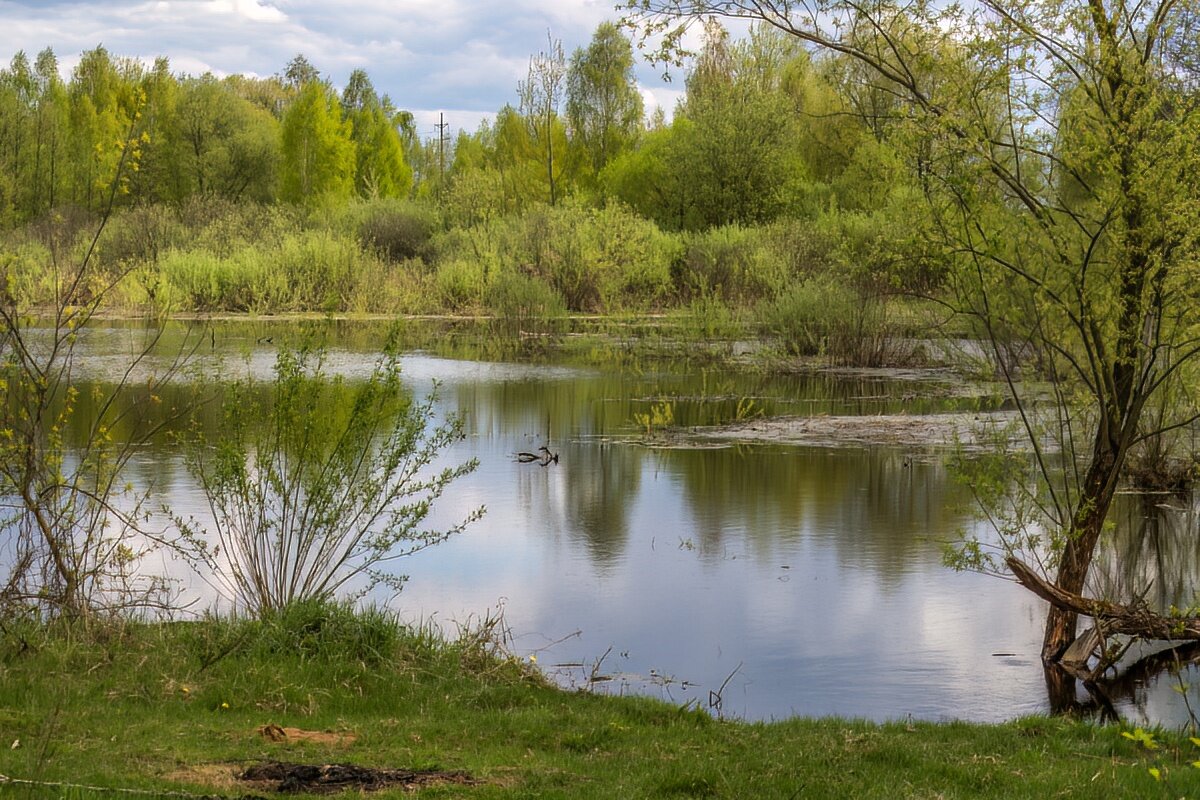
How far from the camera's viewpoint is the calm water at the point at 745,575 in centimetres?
829

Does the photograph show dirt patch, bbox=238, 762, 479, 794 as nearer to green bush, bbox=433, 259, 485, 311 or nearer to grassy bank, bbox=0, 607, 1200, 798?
grassy bank, bbox=0, 607, 1200, 798

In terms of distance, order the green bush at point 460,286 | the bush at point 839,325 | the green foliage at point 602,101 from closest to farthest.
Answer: the bush at point 839,325, the green bush at point 460,286, the green foliage at point 602,101

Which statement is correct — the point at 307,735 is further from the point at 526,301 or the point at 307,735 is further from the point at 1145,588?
the point at 526,301

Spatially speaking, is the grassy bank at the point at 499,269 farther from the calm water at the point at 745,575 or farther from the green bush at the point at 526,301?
the calm water at the point at 745,575

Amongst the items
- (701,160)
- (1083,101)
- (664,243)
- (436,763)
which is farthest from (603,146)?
(436,763)

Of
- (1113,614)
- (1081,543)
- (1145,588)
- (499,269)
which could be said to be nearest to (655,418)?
(1145,588)

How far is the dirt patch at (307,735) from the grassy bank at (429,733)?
0.07ft

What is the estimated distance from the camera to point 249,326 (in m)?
32.6

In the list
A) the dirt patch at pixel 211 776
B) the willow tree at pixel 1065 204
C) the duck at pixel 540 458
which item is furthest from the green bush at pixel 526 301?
the dirt patch at pixel 211 776

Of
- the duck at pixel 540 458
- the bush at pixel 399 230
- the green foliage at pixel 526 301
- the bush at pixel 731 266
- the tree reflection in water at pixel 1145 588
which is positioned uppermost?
the bush at pixel 399 230

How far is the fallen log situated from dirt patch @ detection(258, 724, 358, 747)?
454 cm

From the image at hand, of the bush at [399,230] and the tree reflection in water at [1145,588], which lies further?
the bush at [399,230]

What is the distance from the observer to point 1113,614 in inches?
338

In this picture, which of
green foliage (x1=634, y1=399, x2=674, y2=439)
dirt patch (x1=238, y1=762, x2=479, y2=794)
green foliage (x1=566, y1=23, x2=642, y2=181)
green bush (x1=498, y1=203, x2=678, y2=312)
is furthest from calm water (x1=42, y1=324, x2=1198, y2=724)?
green foliage (x1=566, y1=23, x2=642, y2=181)
